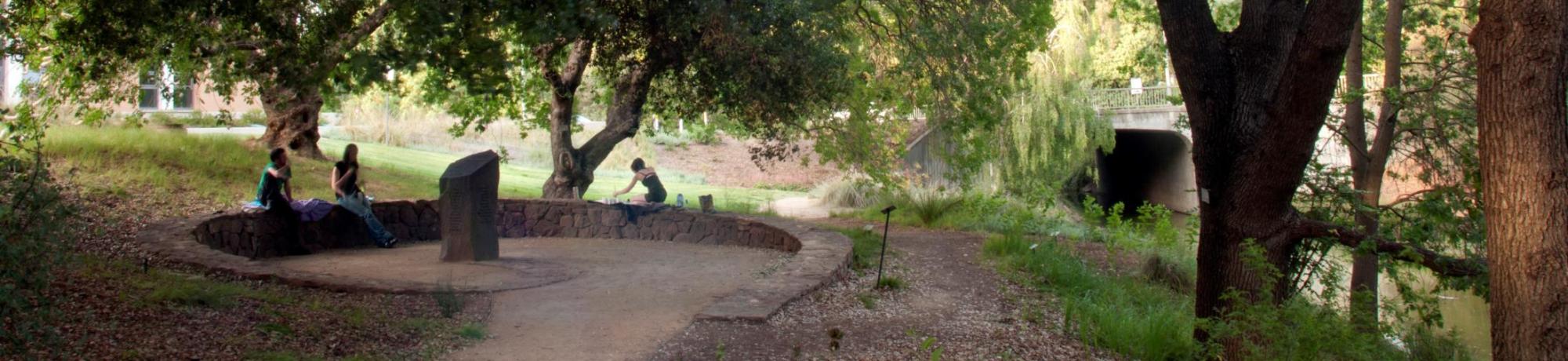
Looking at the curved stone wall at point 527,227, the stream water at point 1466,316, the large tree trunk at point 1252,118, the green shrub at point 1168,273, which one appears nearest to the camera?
the large tree trunk at point 1252,118

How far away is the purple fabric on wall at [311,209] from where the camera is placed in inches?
450

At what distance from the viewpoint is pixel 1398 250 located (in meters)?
6.62

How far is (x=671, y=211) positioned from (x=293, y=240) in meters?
4.15

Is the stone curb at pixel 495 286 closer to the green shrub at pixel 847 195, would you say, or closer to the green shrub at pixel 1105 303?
the green shrub at pixel 1105 303

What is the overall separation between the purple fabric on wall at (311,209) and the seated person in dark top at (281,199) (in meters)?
0.05

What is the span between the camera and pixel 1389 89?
10.0m

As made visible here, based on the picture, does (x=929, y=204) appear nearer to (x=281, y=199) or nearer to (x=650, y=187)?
(x=650, y=187)

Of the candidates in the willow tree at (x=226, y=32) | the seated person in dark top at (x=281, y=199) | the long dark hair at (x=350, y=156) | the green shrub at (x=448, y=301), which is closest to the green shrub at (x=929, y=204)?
the long dark hair at (x=350, y=156)

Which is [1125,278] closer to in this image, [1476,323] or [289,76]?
[1476,323]

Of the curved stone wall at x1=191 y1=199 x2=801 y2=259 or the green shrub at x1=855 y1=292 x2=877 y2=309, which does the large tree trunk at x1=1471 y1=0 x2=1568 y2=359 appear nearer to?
the green shrub at x1=855 y1=292 x2=877 y2=309

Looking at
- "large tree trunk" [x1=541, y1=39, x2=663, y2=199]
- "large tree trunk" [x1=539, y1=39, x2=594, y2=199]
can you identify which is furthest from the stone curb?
"large tree trunk" [x1=539, y1=39, x2=594, y2=199]

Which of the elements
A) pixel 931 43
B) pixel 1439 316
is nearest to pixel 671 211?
pixel 931 43

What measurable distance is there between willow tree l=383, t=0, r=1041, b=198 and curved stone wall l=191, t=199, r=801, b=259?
114 cm

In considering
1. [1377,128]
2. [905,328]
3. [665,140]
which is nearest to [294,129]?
[905,328]
